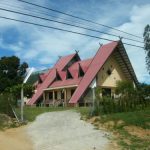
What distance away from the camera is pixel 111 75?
153ft

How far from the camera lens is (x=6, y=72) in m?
55.1

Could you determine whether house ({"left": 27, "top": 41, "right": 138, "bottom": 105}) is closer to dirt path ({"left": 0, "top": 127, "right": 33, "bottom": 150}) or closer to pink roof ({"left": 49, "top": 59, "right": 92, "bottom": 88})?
pink roof ({"left": 49, "top": 59, "right": 92, "bottom": 88})

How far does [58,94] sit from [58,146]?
32.6 meters

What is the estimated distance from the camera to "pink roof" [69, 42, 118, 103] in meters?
42.8

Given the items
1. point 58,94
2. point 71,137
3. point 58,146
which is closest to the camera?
point 58,146

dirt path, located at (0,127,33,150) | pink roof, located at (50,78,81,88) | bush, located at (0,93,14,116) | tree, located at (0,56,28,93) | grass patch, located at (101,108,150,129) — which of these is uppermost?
tree, located at (0,56,28,93)

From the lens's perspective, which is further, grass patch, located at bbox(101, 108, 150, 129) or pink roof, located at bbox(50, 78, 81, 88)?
pink roof, located at bbox(50, 78, 81, 88)

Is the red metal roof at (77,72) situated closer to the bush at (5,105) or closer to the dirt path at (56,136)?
the bush at (5,105)

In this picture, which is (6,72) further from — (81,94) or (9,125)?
(9,125)

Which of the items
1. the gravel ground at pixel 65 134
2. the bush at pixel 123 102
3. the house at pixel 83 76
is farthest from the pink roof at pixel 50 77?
the gravel ground at pixel 65 134

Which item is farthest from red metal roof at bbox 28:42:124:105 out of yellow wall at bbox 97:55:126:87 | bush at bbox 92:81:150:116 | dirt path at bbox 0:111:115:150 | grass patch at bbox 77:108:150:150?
dirt path at bbox 0:111:115:150

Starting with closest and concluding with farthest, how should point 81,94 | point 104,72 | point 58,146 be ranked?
point 58,146 < point 81,94 < point 104,72

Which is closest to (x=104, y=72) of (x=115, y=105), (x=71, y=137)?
(x=115, y=105)

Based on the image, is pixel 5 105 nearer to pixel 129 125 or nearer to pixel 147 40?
pixel 129 125
